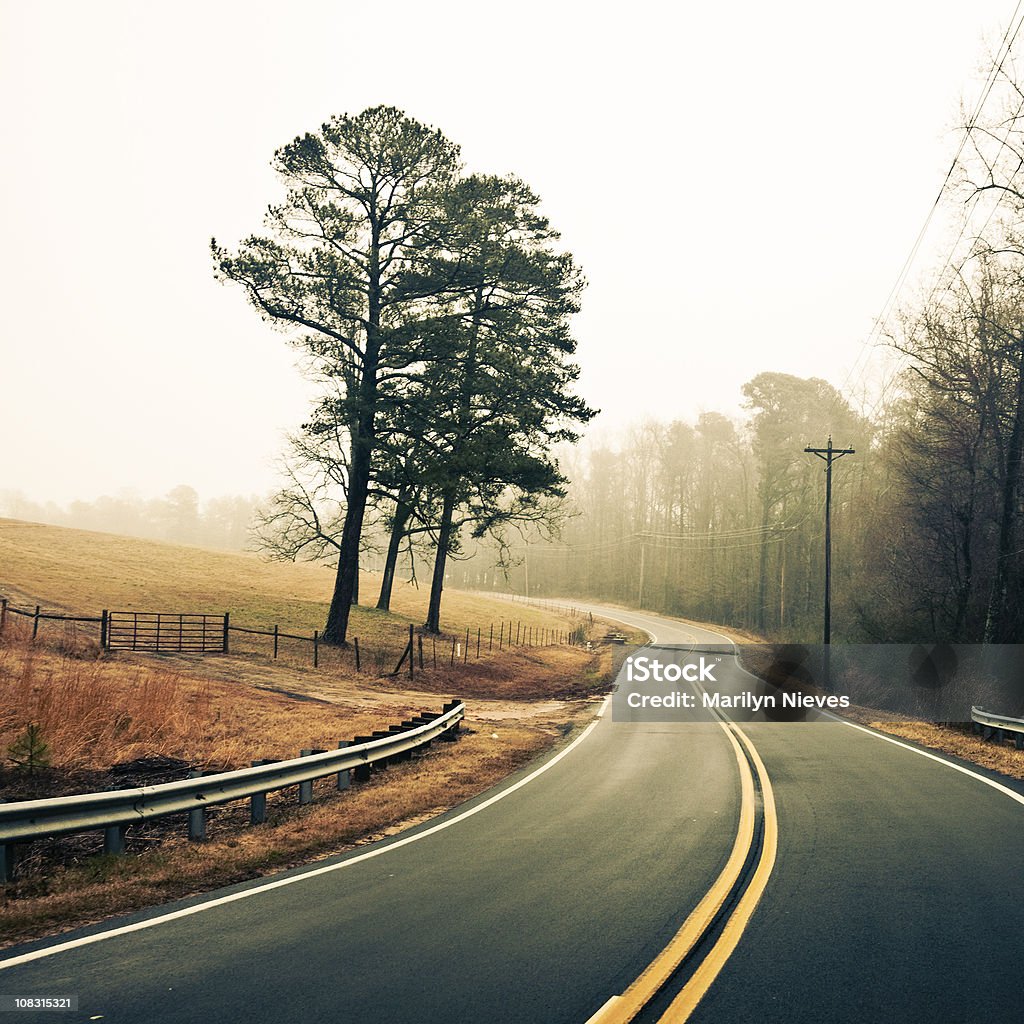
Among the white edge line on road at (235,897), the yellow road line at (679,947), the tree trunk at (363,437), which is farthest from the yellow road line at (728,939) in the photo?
the tree trunk at (363,437)

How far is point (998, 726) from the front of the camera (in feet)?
57.5

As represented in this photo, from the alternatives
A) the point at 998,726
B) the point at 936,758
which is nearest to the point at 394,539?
the point at 998,726

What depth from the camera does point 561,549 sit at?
118m

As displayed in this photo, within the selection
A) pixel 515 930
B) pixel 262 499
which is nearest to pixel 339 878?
pixel 515 930

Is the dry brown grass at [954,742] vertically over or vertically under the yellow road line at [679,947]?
under

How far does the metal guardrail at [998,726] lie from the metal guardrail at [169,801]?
490 inches

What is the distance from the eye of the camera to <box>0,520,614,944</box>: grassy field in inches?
307

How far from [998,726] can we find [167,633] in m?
27.5

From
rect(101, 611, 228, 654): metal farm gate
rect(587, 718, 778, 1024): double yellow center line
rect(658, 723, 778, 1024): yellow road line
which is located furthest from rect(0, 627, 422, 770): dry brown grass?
rect(658, 723, 778, 1024): yellow road line

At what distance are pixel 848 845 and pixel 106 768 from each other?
9.38m

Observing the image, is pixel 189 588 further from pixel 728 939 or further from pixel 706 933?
pixel 728 939

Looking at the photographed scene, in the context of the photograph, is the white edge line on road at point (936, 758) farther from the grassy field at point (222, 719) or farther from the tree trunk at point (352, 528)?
the tree trunk at point (352, 528)

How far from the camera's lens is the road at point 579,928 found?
4.81 meters

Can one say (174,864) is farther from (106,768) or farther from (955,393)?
(955,393)
